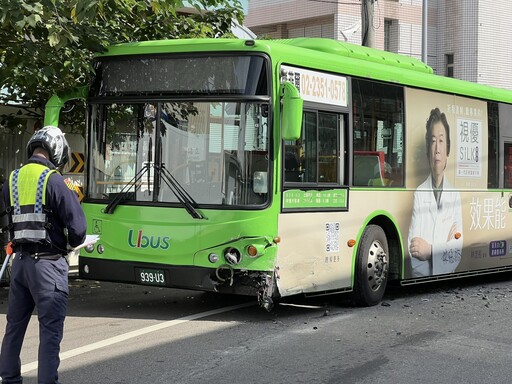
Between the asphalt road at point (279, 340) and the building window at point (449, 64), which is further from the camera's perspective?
the building window at point (449, 64)

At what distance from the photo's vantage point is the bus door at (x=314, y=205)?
9.08m

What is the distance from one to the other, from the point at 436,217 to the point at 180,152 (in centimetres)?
424

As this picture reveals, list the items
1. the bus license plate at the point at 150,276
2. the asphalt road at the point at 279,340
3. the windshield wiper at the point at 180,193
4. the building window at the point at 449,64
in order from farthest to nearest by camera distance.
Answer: the building window at the point at 449,64, the bus license plate at the point at 150,276, the windshield wiper at the point at 180,193, the asphalt road at the point at 279,340

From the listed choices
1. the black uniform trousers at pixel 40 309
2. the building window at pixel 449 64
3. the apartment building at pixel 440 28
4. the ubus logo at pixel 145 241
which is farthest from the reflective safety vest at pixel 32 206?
the building window at pixel 449 64

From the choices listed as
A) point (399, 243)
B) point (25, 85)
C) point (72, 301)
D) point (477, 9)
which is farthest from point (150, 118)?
point (477, 9)

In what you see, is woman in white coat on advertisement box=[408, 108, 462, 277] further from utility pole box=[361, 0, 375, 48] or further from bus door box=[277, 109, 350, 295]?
utility pole box=[361, 0, 375, 48]

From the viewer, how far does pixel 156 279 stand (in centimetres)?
917

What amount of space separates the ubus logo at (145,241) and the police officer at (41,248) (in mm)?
3439

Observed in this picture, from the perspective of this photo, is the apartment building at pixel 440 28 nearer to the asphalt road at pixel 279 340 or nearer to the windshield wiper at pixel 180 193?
the asphalt road at pixel 279 340

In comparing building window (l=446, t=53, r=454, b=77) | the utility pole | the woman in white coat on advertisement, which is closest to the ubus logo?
the woman in white coat on advertisement

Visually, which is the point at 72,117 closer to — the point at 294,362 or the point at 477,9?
the point at 294,362

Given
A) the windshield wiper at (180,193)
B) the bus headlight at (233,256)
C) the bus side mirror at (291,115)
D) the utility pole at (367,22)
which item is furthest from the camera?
the utility pole at (367,22)

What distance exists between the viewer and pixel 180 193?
29.9ft

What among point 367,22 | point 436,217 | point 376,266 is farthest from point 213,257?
point 367,22
